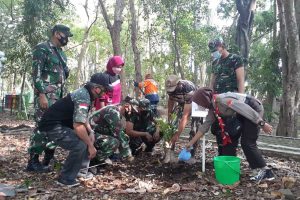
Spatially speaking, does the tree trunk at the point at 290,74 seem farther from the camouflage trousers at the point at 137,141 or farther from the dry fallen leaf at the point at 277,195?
the dry fallen leaf at the point at 277,195

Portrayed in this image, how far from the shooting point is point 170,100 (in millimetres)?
5582

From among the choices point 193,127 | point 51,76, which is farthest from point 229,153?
point 51,76

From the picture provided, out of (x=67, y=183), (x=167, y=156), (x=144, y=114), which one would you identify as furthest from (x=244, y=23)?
(x=67, y=183)

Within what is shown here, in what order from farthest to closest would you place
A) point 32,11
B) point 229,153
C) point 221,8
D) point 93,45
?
point 93,45
point 221,8
point 32,11
point 229,153

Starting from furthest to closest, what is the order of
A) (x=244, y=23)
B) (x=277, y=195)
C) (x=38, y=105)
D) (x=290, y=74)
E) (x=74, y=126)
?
(x=244, y=23), (x=290, y=74), (x=38, y=105), (x=74, y=126), (x=277, y=195)

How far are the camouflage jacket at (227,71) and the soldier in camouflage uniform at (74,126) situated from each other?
6.14ft

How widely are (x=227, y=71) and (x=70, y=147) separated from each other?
102 inches

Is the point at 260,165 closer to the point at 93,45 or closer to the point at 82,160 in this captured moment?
the point at 82,160

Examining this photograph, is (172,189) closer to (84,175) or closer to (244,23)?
(84,175)

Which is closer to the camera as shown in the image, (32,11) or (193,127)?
(193,127)

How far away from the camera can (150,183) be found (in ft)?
14.6

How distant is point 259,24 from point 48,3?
366 inches

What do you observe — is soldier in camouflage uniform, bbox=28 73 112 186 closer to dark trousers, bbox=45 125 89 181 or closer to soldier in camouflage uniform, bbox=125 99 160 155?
dark trousers, bbox=45 125 89 181

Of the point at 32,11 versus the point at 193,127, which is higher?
the point at 32,11
